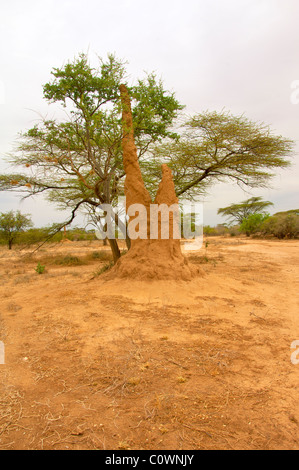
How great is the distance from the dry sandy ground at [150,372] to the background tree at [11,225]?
44.8 ft

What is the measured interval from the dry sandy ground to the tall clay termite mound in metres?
0.53

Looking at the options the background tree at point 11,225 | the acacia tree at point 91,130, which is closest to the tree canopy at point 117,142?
the acacia tree at point 91,130

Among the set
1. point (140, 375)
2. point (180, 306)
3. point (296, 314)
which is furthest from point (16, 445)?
point (296, 314)

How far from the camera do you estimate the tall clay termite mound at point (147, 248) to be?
5328 millimetres

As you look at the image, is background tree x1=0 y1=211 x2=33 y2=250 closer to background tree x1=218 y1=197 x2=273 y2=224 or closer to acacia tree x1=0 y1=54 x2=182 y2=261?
acacia tree x1=0 y1=54 x2=182 y2=261

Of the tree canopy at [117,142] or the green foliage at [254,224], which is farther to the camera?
the green foliage at [254,224]

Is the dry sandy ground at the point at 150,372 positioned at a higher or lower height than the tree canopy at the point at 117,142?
lower

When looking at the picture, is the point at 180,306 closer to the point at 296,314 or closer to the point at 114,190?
the point at 296,314

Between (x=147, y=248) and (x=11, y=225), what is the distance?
14394mm

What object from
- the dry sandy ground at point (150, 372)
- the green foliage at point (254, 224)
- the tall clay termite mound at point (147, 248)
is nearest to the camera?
the dry sandy ground at point (150, 372)

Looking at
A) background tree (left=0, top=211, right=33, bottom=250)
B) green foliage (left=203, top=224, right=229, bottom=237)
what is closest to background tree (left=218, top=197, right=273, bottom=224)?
green foliage (left=203, top=224, right=229, bottom=237)

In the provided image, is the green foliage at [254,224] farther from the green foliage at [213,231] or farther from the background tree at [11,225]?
the background tree at [11,225]

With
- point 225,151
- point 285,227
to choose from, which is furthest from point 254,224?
point 225,151

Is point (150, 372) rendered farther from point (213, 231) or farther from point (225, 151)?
point (213, 231)
